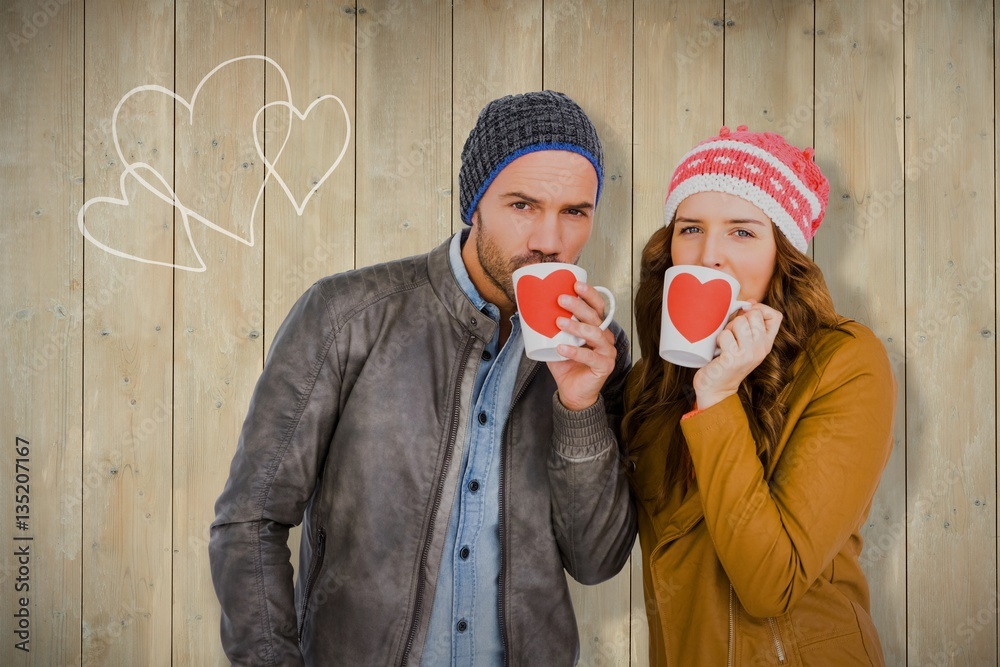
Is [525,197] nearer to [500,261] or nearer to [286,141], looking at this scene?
[500,261]

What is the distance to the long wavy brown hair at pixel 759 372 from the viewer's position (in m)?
1.04

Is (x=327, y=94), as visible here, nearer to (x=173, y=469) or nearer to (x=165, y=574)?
(x=173, y=469)

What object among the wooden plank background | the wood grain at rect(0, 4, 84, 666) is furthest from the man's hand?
the wood grain at rect(0, 4, 84, 666)

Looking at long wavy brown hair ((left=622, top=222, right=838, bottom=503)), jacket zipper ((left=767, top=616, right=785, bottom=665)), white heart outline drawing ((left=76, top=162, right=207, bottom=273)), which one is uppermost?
white heart outline drawing ((left=76, top=162, right=207, bottom=273))

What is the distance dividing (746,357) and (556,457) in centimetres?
34

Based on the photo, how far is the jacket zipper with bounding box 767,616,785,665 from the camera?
→ 0.98 m

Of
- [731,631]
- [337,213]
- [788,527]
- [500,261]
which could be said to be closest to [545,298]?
[500,261]

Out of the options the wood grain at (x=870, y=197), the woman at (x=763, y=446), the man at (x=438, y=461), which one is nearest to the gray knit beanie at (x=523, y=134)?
the man at (x=438, y=461)

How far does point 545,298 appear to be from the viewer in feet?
3.10

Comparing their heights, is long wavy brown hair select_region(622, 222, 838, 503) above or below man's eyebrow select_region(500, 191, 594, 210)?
below

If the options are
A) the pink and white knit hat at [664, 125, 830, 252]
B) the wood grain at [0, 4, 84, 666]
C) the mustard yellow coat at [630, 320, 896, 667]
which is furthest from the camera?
the wood grain at [0, 4, 84, 666]

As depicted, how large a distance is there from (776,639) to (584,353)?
0.48 metres

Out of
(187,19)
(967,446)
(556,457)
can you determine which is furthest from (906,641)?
(187,19)

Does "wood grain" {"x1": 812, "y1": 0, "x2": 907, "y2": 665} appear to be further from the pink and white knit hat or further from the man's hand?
Answer: the man's hand
